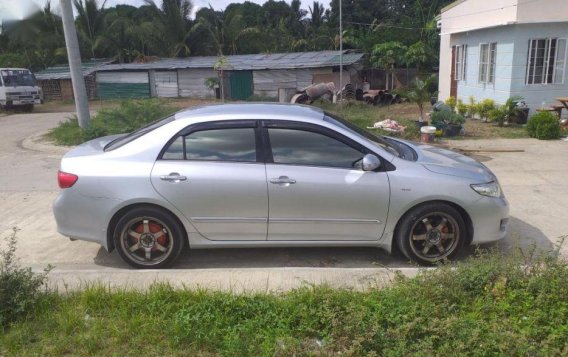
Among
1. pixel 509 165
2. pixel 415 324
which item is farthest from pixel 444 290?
pixel 509 165

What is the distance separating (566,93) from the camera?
49.4 ft

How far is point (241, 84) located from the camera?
103ft

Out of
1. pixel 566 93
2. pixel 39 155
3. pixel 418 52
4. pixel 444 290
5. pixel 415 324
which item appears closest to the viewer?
pixel 415 324

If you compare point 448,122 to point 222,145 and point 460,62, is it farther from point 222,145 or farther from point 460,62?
point 222,145

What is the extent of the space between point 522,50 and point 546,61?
87cm

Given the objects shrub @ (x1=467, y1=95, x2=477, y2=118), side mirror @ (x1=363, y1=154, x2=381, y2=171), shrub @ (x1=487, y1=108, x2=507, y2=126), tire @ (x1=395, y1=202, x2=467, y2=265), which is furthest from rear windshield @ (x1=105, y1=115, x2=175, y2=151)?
shrub @ (x1=467, y1=95, x2=477, y2=118)

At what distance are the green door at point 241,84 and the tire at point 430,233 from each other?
89.3 feet

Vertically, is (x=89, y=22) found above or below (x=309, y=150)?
above

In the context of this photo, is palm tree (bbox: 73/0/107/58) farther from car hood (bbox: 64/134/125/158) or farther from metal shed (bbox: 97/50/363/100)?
car hood (bbox: 64/134/125/158)

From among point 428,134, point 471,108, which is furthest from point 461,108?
point 428,134

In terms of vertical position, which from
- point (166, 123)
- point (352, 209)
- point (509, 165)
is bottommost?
point (509, 165)

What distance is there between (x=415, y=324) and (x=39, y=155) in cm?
1065

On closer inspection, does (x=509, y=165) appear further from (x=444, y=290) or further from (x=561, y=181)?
(x=444, y=290)

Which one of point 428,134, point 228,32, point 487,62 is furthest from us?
point 228,32
